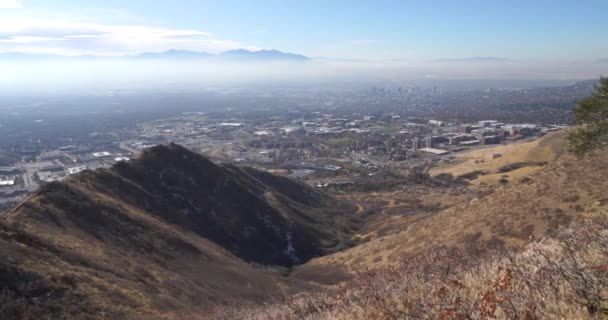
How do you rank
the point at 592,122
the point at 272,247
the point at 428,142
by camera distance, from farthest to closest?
the point at 428,142, the point at 272,247, the point at 592,122

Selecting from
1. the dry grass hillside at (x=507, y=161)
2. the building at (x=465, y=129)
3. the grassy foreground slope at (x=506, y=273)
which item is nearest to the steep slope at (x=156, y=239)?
the grassy foreground slope at (x=506, y=273)

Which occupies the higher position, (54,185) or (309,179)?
(54,185)

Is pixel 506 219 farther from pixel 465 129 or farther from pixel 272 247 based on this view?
pixel 465 129

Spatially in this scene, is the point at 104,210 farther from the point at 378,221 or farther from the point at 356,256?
the point at 378,221

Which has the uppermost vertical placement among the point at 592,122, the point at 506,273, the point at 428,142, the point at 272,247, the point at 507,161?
the point at 592,122

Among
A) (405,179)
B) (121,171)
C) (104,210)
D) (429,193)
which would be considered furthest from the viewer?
(405,179)

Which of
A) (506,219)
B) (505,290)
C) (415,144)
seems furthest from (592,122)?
(415,144)

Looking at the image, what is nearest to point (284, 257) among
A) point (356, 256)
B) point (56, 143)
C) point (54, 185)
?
point (356, 256)

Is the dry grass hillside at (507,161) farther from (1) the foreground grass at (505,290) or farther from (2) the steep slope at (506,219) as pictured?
(1) the foreground grass at (505,290)
